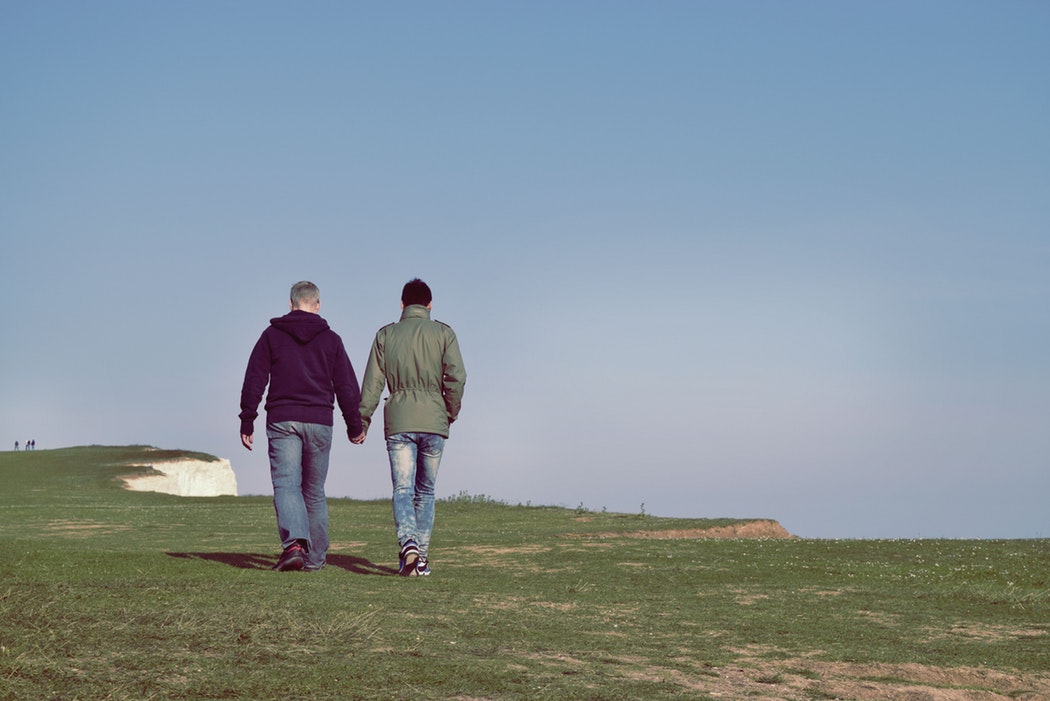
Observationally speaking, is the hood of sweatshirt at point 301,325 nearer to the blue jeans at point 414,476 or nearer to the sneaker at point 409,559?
the blue jeans at point 414,476

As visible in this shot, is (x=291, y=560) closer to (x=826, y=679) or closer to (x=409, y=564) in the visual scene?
(x=409, y=564)

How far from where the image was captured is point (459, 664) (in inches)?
241

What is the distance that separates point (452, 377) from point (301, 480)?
6.36 feet

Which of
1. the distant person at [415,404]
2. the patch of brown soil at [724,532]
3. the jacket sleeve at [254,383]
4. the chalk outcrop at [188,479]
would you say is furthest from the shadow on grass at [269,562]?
the chalk outcrop at [188,479]

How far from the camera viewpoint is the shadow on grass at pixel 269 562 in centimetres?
1128

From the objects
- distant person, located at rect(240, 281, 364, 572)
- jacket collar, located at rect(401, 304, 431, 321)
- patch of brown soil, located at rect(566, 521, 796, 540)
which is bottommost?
patch of brown soil, located at rect(566, 521, 796, 540)

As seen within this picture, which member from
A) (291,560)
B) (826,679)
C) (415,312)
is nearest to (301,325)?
(415,312)

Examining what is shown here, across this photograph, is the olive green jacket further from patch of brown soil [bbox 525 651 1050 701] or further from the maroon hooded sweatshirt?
patch of brown soil [bbox 525 651 1050 701]

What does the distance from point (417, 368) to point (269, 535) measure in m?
8.32

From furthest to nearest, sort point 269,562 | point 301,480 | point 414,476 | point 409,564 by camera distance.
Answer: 1. point 269,562
2. point 414,476
3. point 301,480
4. point 409,564

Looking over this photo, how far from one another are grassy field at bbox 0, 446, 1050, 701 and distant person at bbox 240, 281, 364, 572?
0.62 meters

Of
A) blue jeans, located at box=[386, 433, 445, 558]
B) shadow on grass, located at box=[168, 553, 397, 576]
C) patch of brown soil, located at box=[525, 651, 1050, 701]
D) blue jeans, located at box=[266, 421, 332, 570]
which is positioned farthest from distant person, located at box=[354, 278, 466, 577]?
patch of brown soil, located at box=[525, 651, 1050, 701]

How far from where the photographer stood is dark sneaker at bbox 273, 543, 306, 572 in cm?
1048

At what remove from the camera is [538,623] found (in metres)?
7.97
